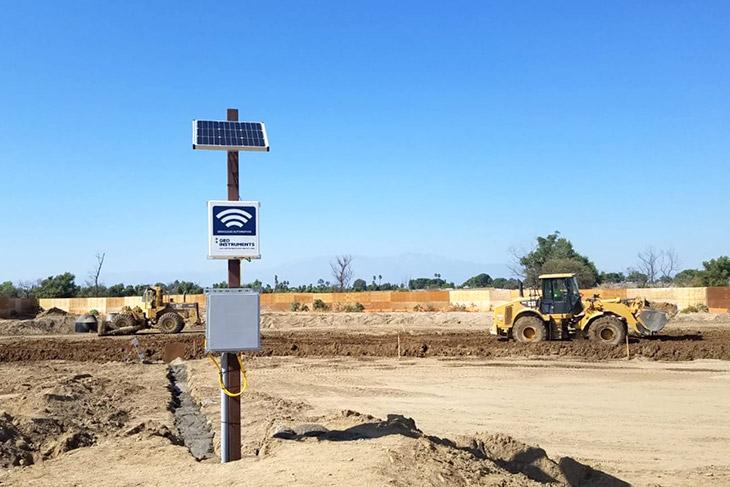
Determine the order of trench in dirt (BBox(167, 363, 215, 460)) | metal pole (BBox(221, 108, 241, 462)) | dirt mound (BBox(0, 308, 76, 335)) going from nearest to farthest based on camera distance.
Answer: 1. metal pole (BBox(221, 108, 241, 462))
2. trench in dirt (BBox(167, 363, 215, 460))
3. dirt mound (BBox(0, 308, 76, 335))

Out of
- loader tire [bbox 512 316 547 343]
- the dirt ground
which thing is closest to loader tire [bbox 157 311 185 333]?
the dirt ground

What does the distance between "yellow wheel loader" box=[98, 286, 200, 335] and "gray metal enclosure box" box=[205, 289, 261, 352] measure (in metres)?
29.7

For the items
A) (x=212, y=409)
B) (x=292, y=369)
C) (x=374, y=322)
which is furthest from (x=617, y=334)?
(x=374, y=322)

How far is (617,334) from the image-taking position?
79.1 ft

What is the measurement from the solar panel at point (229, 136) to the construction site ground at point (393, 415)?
3575mm

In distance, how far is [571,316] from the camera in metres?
25.0

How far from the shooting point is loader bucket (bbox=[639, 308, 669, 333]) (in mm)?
24375

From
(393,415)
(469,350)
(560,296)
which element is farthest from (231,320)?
(560,296)

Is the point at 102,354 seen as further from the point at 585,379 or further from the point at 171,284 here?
the point at 171,284

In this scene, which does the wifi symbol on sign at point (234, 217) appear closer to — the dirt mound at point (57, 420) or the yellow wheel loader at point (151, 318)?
the dirt mound at point (57, 420)

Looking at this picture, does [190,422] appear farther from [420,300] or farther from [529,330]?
[420,300]

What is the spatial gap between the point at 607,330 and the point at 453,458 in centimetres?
1883

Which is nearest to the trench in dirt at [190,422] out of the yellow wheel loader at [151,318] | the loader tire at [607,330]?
the loader tire at [607,330]

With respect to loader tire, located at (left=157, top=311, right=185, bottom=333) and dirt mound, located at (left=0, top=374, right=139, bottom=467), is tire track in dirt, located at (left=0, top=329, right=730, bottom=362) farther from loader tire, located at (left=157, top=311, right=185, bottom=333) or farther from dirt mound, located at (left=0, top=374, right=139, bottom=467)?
dirt mound, located at (left=0, top=374, right=139, bottom=467)
